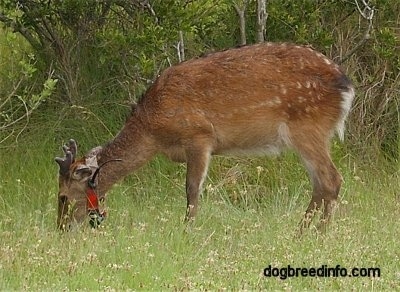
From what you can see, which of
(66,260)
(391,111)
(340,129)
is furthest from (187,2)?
(66,260)

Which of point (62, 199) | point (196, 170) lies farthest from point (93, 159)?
point (196, 170)

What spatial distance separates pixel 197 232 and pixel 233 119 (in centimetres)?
139

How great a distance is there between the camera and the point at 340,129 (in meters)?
9.53

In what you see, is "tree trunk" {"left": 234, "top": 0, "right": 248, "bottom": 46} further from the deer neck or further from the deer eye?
the deer eye

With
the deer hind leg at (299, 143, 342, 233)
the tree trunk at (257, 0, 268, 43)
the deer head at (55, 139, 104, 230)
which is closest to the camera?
the deer head at (55, 139, 104, 230)

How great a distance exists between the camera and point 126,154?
952cm

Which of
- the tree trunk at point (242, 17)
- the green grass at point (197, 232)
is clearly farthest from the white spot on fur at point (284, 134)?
the tree trunk at point (242, 17)

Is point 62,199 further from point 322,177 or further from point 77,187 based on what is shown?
point 322,177

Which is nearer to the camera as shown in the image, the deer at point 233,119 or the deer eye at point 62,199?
the deer eye at point 62,199

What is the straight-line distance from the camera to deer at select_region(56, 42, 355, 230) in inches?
368

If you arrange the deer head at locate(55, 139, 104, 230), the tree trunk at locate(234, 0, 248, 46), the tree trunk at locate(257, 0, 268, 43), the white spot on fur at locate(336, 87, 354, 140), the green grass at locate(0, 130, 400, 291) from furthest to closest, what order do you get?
the tree trunk at locate(234, 0, 248, 46) → the tree trunk at locate(257, 0, 268, 43) → the white spot on fur at locate(336, 87, 354, 140) → the deer head at locate(55, 139, 104, 230) → the green grass at locate(0, 130, 400, 291)

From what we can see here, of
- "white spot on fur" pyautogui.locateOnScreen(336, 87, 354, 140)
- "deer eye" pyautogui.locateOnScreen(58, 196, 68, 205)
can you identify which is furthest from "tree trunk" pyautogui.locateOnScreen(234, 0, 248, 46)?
"deer eye" pyautogui.locateOnScreen(58, 196, 68, 205)

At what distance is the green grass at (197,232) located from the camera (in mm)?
6961

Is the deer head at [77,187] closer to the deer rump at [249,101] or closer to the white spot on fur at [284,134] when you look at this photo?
the deer rump at [249,101]
